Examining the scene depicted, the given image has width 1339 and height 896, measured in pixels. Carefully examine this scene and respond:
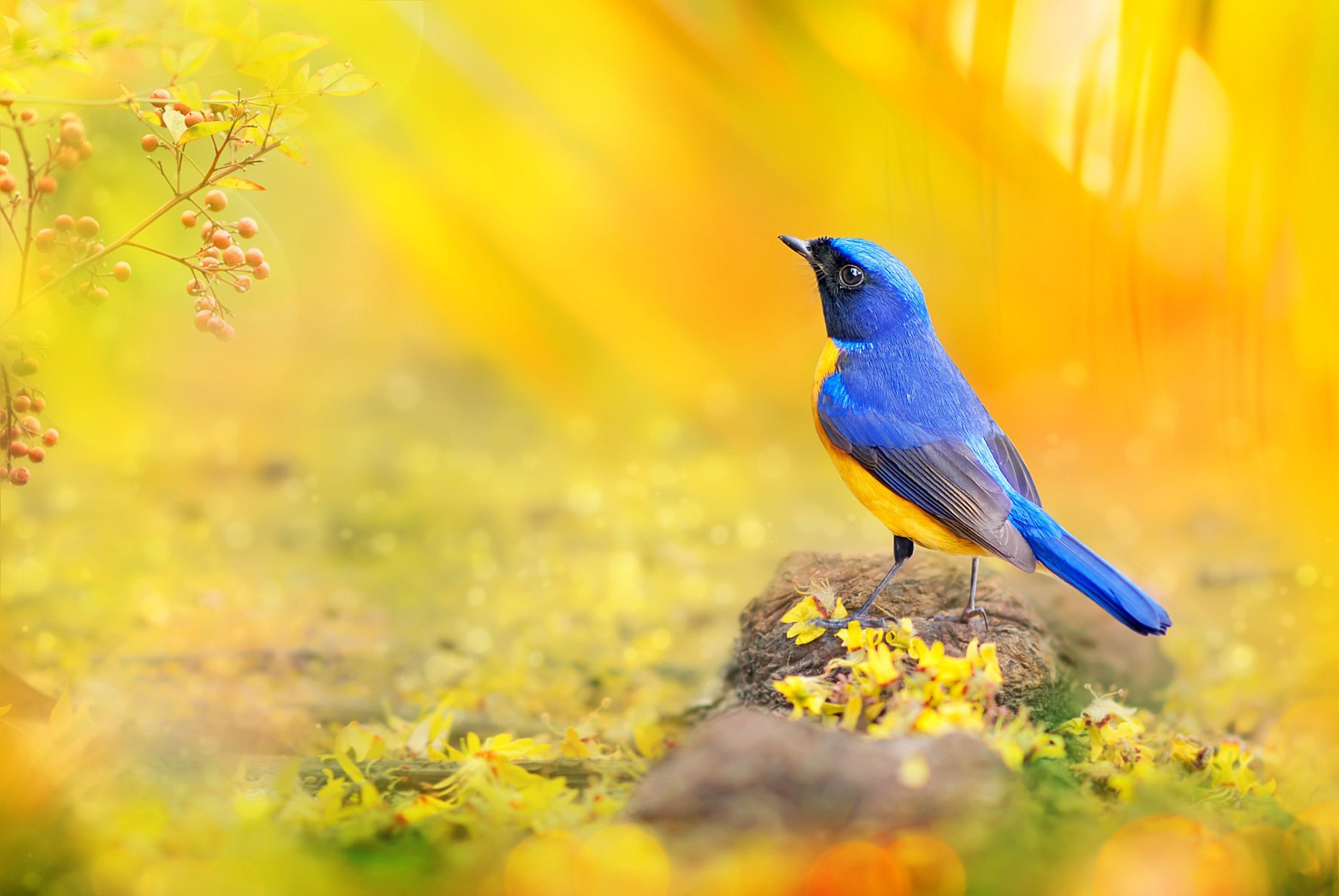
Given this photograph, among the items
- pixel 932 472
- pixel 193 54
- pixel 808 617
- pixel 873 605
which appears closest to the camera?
pixel 193 54

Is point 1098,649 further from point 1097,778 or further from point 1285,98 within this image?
point 1285,98

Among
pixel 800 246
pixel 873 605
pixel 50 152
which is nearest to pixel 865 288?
pixel 800 246

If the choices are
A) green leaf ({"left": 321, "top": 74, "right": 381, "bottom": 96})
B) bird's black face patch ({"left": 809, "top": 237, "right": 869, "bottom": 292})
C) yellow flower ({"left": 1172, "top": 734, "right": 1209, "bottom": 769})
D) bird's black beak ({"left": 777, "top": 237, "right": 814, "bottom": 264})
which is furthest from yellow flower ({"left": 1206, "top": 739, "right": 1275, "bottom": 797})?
green leaf ({"left": 321, "top": 74, "right": 381, "bottom": 96})

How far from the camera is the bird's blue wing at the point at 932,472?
2105 millimetres

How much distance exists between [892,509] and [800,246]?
2.07 ft

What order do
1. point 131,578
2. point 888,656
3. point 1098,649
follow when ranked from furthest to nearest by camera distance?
point 131,578 → point 1098,649 → point 888,656

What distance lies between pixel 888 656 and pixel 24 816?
1528mm

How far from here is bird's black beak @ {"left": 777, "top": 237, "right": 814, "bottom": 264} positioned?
240 centimetres

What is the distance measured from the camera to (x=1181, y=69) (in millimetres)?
3064

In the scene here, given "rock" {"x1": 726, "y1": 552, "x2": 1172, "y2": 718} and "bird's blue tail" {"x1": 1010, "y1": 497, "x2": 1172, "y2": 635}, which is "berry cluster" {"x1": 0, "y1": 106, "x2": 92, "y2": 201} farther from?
"bird's blue tail" {"x1": 1010, "y1": 497, "x2": 1172, "y2": 635}

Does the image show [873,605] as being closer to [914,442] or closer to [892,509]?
[892,509]

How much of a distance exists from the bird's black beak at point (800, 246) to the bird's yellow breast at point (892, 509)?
0.87 feet

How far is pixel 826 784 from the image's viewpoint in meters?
→ 1.57

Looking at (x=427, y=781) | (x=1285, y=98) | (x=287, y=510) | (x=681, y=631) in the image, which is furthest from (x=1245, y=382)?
(x=287, y=510)
